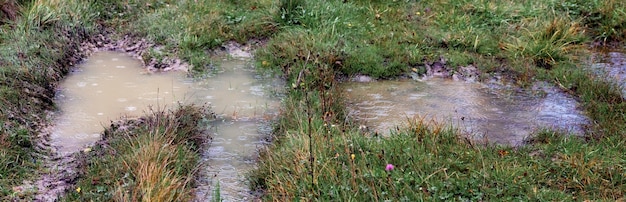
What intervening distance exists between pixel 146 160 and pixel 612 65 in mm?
5757

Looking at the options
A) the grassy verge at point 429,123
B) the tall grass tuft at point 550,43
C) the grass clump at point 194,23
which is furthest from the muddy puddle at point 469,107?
the grass clump at point 194,23

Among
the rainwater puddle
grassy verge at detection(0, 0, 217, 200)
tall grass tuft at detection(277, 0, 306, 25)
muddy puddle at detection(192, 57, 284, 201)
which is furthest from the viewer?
tall grass tuft at detection(277, 0, 306, 25)

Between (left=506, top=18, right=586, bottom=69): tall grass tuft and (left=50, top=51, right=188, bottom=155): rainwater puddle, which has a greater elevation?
(left=506, top=18, right=586, bottom=69): tall grass tuft

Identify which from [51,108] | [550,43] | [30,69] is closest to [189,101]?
[51,108]

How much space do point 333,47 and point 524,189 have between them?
3548mm

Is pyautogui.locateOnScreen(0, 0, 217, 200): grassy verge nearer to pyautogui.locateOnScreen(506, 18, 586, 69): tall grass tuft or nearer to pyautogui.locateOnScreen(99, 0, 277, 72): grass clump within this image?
pyautogui.locateOnScreen(99, 0, 277, 72): grass clump

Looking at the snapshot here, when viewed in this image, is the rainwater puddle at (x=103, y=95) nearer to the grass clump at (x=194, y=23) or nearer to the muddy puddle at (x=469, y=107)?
the grass clump at (x=194, y=23)

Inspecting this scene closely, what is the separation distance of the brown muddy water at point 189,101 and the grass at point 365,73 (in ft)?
0.73

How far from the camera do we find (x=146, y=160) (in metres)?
4.58

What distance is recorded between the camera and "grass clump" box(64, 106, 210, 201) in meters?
4.30

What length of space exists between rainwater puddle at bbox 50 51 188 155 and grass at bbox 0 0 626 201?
0.78ft

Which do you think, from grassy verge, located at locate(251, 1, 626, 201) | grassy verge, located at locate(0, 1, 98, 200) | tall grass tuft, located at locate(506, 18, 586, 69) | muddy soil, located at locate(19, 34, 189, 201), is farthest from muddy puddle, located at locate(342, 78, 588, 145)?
grassy verge, located at locate(0, 1, 98, 200)

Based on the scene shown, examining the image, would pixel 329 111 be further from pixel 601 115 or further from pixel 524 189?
pixel 601 115

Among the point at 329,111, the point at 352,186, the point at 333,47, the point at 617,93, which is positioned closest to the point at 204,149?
the point at 329,111
